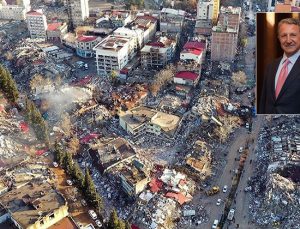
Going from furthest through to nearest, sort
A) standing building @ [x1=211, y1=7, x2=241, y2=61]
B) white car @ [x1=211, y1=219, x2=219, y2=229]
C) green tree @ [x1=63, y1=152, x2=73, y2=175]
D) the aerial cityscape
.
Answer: standing building @ [x1=211, y1=7, x2=241, y2=61]
green tree @ [x1=63, y1=152, x2=73, y2=175]
the aerial cityscape
white car @ [x1=211, y1=219, x2=219, y2=229]

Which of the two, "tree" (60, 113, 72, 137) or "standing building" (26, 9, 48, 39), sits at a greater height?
"standing building" (26, 9, 48, 39)

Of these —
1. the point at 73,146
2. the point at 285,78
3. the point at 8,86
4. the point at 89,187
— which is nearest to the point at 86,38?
the point at 8,86

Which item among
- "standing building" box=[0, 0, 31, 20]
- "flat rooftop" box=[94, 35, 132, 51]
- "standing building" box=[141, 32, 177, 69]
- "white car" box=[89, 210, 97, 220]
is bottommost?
"white car" box=[89, 210, 97, 220]

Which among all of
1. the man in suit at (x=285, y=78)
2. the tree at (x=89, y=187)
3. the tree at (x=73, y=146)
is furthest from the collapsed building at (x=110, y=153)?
the man in suit at (x=285, y=78)

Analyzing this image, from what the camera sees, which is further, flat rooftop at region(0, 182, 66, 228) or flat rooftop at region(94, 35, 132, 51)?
flat rooftop at region(94, 35, 132, 51)

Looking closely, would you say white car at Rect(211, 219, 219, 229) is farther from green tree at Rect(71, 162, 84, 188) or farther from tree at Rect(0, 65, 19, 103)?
tree at Rect(0, 65, 19, 103)

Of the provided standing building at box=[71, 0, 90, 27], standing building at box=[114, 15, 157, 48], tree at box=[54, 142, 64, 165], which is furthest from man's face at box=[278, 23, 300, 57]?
Answer: standing building at box=[71, 0, 90, 27]

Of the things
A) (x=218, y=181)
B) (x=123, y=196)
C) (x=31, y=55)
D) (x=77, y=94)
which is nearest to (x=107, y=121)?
(x=77, y=94)

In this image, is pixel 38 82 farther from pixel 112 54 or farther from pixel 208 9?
pixel 208 9
